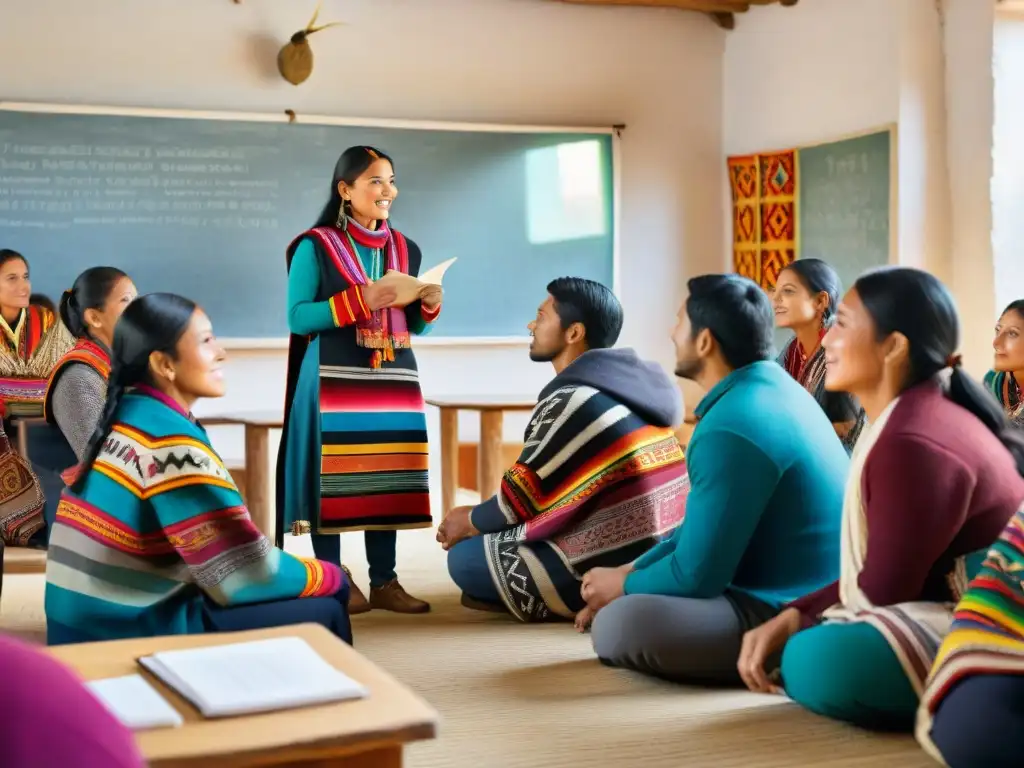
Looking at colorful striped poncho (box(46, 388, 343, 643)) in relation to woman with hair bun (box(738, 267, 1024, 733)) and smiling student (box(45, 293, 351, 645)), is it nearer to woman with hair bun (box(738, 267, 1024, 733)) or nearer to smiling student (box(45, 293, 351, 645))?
smiling student (box(45, 293, 351, 645))

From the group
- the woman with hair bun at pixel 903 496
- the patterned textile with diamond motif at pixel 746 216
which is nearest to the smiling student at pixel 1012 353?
the woman with hair bun at pixel 903 496

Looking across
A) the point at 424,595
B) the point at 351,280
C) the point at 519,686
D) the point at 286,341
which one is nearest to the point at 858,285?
the point at 519,686

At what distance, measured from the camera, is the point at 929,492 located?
235cm

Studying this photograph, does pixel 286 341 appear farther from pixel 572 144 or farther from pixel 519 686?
pixel 519 686

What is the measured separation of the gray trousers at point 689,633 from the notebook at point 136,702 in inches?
63.5

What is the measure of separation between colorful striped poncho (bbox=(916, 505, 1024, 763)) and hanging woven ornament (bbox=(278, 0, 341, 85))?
15.2 ft

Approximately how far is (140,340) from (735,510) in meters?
1.35

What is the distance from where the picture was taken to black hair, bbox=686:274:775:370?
9.91ft

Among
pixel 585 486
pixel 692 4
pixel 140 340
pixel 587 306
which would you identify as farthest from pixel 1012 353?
pixel 692 4

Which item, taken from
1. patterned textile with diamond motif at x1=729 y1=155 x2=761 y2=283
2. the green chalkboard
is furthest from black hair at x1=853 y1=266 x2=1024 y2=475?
patterned textile with diamond motif at x1=729 y1=155 x2=761 y2=283

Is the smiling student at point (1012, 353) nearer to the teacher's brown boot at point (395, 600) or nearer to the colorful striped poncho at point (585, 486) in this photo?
the colorful striped poncho at point (585, 486)

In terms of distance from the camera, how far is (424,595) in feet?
13.6

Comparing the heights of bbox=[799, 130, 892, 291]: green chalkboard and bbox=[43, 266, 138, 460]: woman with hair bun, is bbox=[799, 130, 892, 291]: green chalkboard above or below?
above

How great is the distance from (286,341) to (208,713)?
15.8 feet
